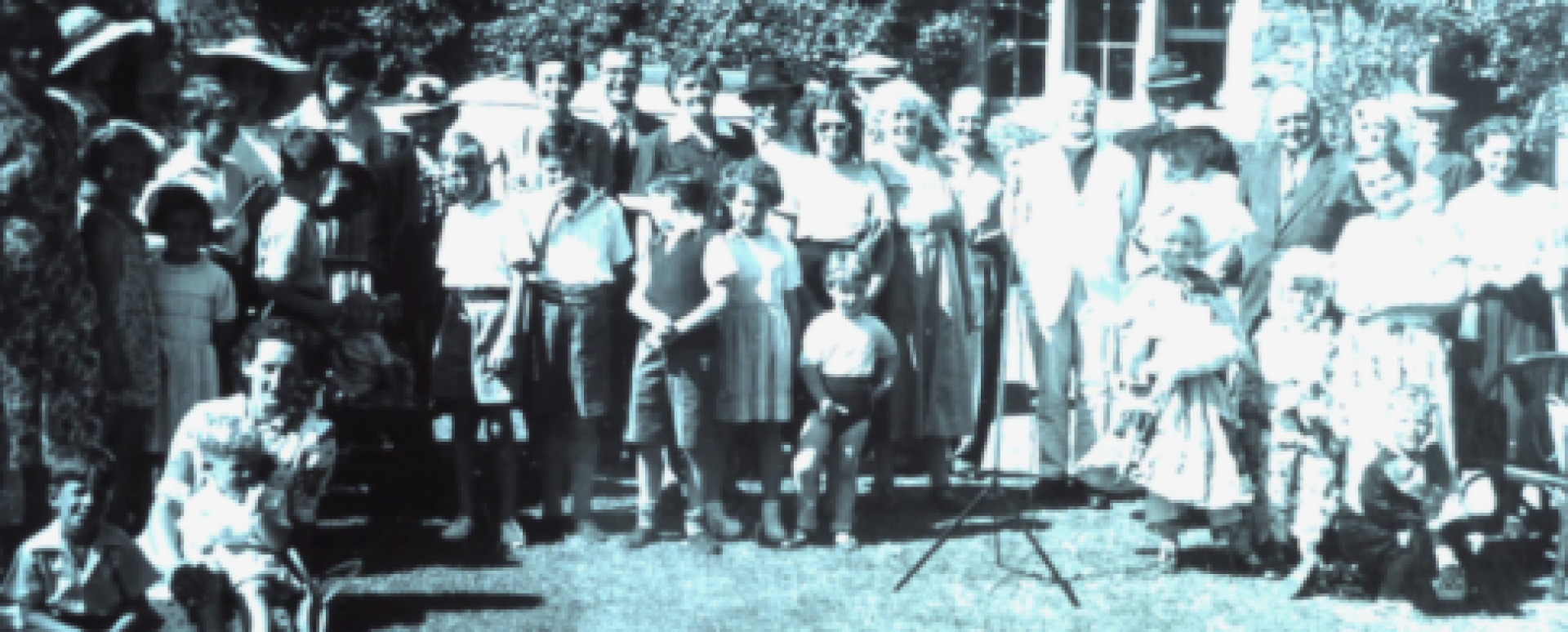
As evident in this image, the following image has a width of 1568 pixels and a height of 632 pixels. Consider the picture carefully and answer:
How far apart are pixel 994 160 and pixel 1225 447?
1.96 metres

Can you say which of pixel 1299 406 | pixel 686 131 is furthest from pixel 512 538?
pixel 1299 406

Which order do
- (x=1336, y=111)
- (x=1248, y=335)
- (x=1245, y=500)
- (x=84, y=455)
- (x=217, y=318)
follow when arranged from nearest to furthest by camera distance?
1. (x=84, y=455)
2. (x=217, y=318)
3. (x=1245, y=500)
4. (x=1248, y=335)
5. (x=1336, y=111)

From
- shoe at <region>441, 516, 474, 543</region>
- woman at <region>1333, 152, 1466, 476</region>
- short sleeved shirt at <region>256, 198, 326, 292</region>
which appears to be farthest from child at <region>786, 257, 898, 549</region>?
short sleeved shirt at <region>256, 198, 326, 292</region>

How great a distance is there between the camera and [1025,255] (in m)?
7.84

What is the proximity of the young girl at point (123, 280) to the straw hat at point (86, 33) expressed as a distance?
0.36m

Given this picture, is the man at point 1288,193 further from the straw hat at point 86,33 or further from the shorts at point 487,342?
the straw hat at point 86,33

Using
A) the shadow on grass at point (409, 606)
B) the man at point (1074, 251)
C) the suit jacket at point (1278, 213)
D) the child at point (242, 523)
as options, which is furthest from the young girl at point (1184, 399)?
the child at point (242, 523)

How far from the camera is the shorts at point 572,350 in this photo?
6734 millimetres

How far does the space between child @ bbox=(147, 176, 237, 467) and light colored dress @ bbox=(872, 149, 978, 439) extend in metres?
2.76

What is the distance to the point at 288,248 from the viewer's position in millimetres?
6293

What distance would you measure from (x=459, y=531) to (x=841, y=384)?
1550 millimetres

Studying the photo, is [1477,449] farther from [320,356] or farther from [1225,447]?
[320,356]

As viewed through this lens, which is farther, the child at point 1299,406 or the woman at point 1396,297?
the woman at point 1396,297

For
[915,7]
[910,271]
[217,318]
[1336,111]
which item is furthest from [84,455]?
[1336,111]
